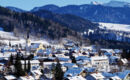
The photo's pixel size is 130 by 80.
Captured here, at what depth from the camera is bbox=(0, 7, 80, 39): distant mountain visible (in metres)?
141

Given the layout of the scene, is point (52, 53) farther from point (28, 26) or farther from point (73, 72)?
point (28, 26)

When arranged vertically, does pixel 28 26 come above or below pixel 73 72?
above

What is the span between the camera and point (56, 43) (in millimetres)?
127125

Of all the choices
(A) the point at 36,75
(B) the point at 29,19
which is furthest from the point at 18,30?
(A) the point at 36,75

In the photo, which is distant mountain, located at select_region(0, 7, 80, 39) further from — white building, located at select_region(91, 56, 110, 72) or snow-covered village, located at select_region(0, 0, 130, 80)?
white building, located at select_region(91, 56, 110, 72)

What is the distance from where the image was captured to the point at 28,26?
147 m

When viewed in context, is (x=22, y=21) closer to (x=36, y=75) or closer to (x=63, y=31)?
(x=63, y=31)

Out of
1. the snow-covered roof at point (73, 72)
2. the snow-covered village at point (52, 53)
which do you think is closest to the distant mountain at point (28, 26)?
the snow-covered village at point (52, 53)

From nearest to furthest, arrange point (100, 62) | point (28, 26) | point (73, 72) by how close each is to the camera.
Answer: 1. point (73, 72)
2. point (100, 62)
3. point (28, 26)

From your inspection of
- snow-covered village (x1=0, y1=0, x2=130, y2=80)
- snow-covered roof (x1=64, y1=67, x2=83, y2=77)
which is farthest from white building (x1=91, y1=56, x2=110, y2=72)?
snow-covered roof (x1=64, y1=67, x2=83, y2=77)

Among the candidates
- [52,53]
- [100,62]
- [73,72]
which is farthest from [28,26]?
[73,72]

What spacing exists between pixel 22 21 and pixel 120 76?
4382 inches

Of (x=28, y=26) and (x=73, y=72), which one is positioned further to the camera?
(x=28, y=26)

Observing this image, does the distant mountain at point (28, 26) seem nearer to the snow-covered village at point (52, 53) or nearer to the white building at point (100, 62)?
the snow-covered village at point (52, 53)
